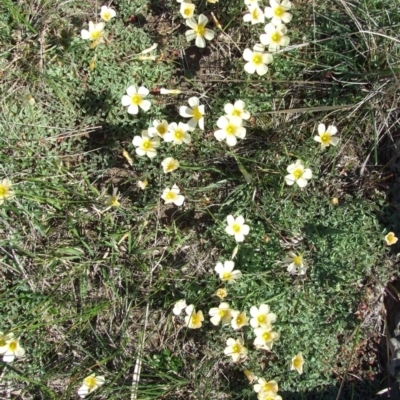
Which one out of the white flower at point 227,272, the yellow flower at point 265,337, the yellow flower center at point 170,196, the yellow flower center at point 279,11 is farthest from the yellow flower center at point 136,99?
the yellow flower at point 265,337

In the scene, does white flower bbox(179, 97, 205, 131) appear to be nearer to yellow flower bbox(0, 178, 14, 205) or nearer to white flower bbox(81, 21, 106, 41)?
white flower bbox(81, 21, 106, 41)

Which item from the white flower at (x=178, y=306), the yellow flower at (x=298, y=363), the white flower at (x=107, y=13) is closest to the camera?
the yellow flower at (x=298, y=363)

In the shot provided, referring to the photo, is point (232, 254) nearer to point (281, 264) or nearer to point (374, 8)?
point (281, 264)

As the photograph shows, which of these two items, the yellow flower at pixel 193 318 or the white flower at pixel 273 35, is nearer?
the yellow flower at pixel 193 318

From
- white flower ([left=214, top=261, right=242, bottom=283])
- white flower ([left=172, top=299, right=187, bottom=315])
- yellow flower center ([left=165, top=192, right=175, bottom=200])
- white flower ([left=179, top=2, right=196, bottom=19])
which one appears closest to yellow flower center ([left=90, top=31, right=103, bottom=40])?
white flower ([left=179, top=2, right=196, bottom=19])

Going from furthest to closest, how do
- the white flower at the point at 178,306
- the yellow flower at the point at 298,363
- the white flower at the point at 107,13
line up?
the white flower at the point at 107,13
the white flower at the point at 178,306
the yellow flower at the point at 298,363

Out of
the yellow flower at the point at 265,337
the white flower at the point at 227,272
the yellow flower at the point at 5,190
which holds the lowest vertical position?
the yellow flower at the point at 265,337

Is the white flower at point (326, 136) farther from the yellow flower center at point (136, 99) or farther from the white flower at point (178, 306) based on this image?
the white flower at point (178, 306)

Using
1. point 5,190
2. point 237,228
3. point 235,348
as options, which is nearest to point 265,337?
point 235,348

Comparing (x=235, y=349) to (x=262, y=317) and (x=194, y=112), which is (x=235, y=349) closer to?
(x=262, y=317)
